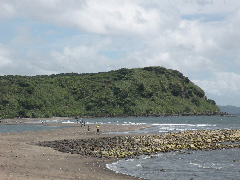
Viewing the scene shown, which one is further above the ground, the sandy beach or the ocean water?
the sandy beach

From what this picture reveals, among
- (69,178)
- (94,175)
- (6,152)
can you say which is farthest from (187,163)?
(6,152)

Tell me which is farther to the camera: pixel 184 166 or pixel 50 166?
pixel 184 166

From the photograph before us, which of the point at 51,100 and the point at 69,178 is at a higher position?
the point at 51,100

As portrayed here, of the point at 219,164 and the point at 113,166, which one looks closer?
the point at 113,166

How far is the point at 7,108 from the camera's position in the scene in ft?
516

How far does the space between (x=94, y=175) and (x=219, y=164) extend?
44.2 ft

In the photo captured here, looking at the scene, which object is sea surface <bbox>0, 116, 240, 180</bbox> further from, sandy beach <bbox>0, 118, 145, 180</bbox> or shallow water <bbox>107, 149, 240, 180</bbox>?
sandy beach <bbox>0, 118, 145, 180</bbox>

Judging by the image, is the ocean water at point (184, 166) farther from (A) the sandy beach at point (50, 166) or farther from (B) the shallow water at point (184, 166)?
(A) the sandy beach at point (50, 166)

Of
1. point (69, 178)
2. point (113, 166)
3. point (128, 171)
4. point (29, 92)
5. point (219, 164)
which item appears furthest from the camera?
point (29, 92)

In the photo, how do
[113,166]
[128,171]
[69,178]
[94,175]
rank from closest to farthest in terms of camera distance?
[69,178], [94,175], [128,171], [113,166]

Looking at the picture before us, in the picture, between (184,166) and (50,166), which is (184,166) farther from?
(50,166)

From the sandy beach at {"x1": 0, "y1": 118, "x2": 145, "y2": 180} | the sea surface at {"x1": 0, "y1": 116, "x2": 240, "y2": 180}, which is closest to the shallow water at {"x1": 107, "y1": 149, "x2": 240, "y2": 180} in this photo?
the sea surface at {"x1": 0, "y1": 116, "x2": 240, "y2": 180}

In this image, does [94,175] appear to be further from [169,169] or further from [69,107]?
[69,107]

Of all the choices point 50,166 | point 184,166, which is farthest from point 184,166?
point 50,166
